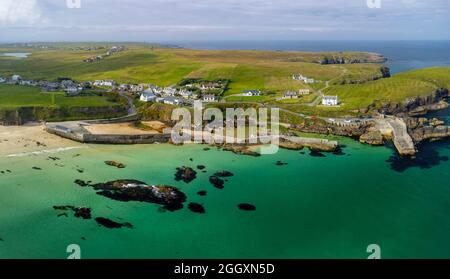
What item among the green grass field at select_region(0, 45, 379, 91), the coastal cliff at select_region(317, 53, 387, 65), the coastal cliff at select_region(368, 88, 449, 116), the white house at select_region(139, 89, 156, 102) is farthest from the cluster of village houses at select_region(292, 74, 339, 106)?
the coastal cliff at select_region(317, 53, 387, 65)

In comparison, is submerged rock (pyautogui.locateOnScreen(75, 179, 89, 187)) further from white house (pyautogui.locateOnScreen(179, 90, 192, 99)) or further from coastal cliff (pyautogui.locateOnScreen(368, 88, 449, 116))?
coastal cliff (pyautogui.locateOnScreen(368, 88, 449, 116))

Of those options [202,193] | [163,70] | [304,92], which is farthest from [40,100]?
[304,92]

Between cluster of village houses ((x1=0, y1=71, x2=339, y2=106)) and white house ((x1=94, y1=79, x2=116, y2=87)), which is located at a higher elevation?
white house ((x1=94, y1=79, x2=116, y2=87))

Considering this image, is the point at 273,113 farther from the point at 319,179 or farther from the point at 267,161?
the point at 319,179

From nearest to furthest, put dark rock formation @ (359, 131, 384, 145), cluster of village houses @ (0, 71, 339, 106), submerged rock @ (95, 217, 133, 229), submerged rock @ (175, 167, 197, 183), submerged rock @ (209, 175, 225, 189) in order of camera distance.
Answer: submerged rock @ (95, 217, 133, 229) < submerged rock @ (209, 175, 225, 189) < submerged rock @ (175, 167, 197, 183) < dark rock formation @ (359, 131, 384, 145) < cluster of village houses @ (0, 71, 339, 106)

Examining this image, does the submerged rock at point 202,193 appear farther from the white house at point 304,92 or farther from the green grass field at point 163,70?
the white house at point 304,92

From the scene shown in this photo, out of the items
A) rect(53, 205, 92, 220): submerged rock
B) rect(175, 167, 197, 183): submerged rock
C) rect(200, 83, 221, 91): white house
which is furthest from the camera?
rect(200, 83, 221, 91): white house
